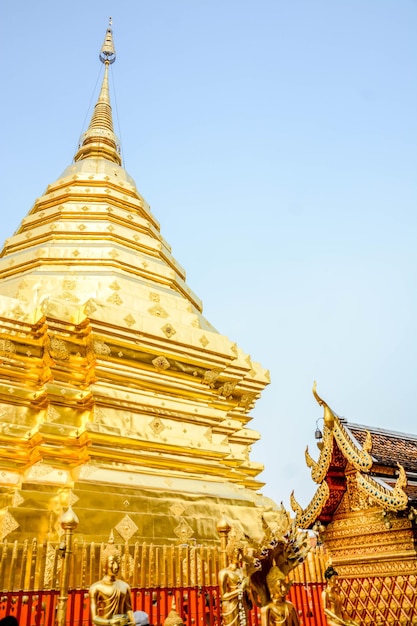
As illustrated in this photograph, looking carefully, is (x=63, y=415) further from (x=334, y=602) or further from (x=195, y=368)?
(x=334, y=602)

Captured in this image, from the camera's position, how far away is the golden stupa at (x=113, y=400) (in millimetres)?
6355

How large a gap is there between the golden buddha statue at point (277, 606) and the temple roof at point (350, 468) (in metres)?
1.66

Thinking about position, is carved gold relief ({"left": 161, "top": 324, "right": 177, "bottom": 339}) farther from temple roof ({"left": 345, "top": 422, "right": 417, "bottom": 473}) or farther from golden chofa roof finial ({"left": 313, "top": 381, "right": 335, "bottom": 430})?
temple roof ({"left": 345, "top": 422, "right": 417, "bottom": 473})

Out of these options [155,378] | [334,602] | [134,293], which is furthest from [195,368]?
[334,602]

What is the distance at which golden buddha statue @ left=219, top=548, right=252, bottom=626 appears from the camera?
14.8 feet

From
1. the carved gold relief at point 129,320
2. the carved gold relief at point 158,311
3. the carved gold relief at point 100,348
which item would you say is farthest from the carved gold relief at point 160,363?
the carved gold relief at point 158,311

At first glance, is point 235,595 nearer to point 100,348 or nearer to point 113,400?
point 113,400

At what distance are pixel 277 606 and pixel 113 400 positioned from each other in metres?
3.58

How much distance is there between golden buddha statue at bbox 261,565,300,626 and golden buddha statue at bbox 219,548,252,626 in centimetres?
17

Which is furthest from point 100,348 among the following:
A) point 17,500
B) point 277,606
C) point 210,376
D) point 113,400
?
point 277,606

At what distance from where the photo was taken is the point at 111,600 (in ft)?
13.3

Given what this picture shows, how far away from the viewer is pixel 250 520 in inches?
286

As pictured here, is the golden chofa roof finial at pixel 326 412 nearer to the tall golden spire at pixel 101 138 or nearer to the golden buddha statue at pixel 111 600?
the golden buddha statue at pixel 111 600

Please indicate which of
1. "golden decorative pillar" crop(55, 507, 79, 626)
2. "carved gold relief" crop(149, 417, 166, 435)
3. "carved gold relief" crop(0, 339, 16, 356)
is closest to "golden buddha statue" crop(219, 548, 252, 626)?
"golden decorative pillar" crop(55, 507, 79, 626)
